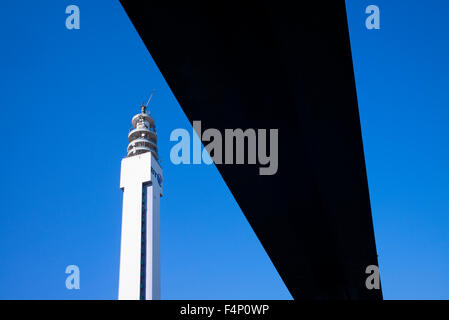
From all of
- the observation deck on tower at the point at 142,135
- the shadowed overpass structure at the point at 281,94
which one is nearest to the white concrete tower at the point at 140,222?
the observation deck on tower at the point at 142,135

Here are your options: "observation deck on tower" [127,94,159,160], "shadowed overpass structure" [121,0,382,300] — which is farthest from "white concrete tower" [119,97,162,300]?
"shadowed overpass structure" [121,0,382,300]

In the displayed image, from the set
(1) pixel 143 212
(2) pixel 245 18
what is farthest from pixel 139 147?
(2) pixel 245 18

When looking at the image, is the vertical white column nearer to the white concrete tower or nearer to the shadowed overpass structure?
the white concrete tower

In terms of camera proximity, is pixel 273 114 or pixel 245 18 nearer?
pixel 245 18

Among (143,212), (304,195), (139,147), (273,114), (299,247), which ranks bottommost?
(299,247)

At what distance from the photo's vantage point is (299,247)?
8672mm

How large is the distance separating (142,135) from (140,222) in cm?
1548

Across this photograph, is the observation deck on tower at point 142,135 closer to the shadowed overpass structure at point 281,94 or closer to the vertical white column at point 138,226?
the vertical white column at point 138,226

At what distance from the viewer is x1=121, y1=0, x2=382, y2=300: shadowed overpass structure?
4.31 m

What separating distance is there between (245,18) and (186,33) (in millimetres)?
591

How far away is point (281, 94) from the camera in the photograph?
5371 mm

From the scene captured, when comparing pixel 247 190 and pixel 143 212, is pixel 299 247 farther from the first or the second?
pixel 143 212

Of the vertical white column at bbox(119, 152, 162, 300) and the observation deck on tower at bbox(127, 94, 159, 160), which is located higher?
the observation deck on tower at bbox(127, 94, 159, 160)
